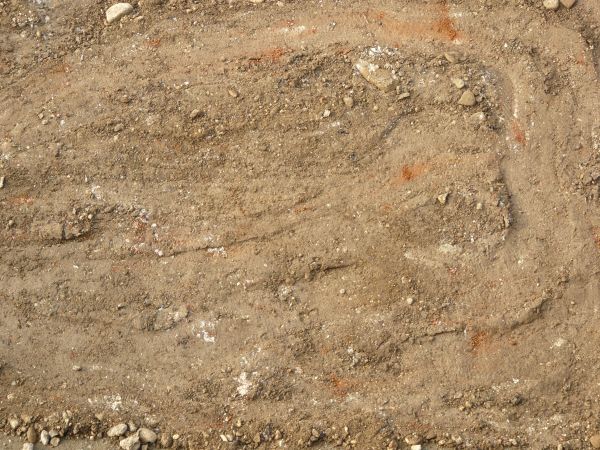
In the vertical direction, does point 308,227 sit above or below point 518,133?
below

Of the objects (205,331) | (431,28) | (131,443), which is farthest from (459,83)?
(131,443)

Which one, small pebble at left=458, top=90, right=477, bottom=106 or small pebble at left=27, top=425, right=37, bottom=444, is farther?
small pebble at left=458, top=90, right=477, bottom=106

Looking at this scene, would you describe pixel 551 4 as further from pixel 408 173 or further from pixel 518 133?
pixel 408 173

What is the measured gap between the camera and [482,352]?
453 cm

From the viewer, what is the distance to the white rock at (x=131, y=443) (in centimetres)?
448

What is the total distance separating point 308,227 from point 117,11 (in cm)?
216

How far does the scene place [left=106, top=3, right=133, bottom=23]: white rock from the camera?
4.87m

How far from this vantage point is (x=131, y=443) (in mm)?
4477

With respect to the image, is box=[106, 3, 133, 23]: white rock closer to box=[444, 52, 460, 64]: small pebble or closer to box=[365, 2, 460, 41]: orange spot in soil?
box=[365, 2, 460, 41]: orange spot in soil

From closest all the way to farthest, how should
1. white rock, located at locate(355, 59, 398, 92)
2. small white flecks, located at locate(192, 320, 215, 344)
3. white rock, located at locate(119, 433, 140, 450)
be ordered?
white rock, located at locate(119, 433, 140, 450)
small white flecks, located at locate(192, 320, 215, 344)
white rock, located at locate(355, 59, 398, 92)

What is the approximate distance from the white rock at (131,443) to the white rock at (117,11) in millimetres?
3031

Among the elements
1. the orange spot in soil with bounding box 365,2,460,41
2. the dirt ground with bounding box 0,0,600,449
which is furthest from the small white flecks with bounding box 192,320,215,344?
the orange spot in soil with bounding box 365,2,460,41

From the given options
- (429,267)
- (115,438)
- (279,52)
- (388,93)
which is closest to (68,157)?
(279,52)

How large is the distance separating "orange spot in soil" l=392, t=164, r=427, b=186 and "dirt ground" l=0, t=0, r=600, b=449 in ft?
0.10
